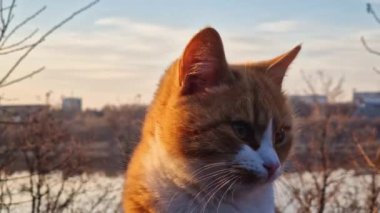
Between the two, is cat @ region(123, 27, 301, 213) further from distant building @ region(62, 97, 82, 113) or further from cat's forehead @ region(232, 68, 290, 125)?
distant building @ region(62, 97, 82, 113)

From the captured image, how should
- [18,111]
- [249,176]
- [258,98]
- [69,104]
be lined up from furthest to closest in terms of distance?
[69,104], [18,111], [258,98], [249,176]

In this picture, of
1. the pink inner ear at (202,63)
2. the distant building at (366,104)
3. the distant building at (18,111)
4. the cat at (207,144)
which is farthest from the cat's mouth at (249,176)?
the distant building at (366,104)

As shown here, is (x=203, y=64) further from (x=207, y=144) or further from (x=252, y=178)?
(x=252, y=178)

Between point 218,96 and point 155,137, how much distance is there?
24 centimetres

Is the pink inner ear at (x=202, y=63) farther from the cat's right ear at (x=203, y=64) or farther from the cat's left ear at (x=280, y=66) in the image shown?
the cat's left ear at (x=280, y=66)

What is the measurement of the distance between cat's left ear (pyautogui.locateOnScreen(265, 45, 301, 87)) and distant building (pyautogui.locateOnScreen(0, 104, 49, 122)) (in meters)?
→ 1.64

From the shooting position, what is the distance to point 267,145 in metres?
1.92

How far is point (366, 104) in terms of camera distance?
8.05 m

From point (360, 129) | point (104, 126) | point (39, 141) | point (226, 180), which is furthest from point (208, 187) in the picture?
point (104, 126)

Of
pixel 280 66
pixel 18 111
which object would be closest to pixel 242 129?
pixel 280 66

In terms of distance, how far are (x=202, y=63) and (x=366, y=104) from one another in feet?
21.5

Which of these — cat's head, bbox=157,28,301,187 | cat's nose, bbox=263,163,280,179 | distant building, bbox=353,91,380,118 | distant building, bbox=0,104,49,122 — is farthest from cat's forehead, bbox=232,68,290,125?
distant building, bbox=353,91,380,118

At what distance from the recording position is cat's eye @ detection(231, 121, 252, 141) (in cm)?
191

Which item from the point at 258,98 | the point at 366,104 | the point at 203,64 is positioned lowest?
the point at 366,104
